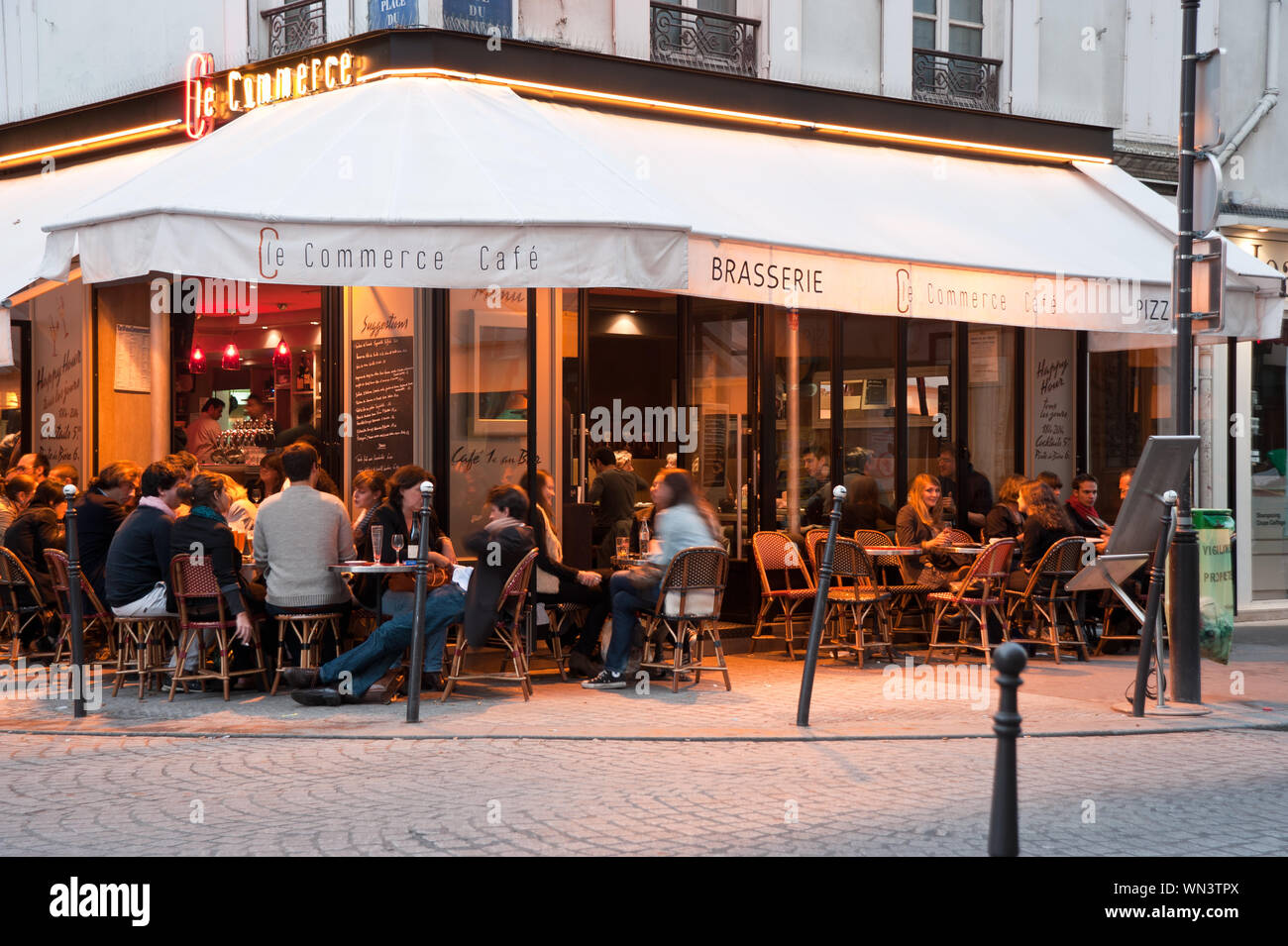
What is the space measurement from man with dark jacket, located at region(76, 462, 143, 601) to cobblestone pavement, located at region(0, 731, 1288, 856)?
224 cm

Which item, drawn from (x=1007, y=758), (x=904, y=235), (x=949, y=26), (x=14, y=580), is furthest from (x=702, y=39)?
(x=1007, y=758)

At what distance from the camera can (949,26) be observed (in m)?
14.2

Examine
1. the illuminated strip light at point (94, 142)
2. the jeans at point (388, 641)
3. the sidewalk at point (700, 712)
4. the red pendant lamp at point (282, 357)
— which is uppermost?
the illuminated strip light at point (94, 142)

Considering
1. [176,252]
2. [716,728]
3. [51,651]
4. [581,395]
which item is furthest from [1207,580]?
[51,651]

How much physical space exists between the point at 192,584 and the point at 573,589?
2574 mm

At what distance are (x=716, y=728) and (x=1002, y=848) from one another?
4.06 m

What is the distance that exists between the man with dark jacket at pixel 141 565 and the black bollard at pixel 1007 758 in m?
6.46

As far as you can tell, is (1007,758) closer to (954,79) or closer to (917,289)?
(917,289)

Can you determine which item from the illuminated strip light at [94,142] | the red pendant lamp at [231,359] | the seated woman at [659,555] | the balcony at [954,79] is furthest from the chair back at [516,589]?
the balcony at [954,79]

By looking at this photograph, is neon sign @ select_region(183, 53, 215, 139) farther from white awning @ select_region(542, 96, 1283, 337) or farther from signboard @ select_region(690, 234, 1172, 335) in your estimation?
signboard @ select_region(690, 234, 1172, 335)

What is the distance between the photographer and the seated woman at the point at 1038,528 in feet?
38.2

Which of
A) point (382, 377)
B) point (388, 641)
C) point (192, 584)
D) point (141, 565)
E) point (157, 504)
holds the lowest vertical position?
point (388, 641)

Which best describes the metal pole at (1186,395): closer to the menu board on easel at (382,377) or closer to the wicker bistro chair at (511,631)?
the wicker bistro chair at (511,631)

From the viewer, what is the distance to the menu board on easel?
11.5 meters
